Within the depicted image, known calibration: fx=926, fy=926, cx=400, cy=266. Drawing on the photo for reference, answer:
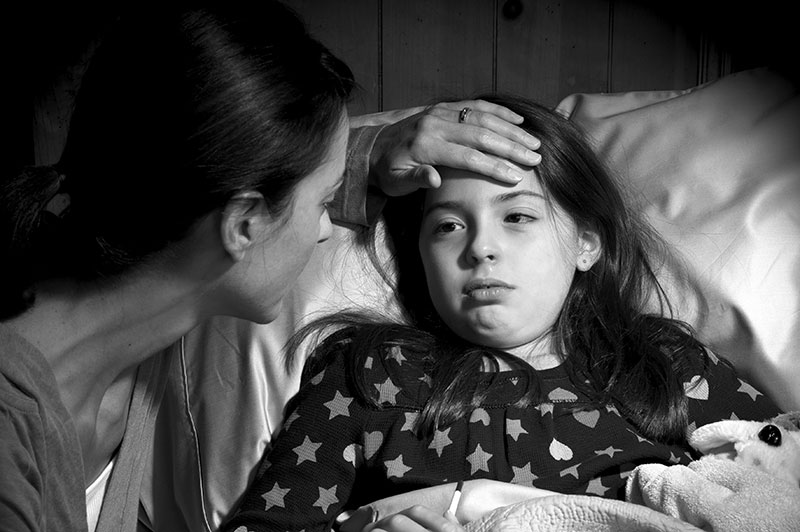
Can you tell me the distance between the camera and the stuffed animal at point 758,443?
1058 millimetres

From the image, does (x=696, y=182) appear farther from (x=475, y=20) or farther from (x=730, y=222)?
(x=475, y=20)

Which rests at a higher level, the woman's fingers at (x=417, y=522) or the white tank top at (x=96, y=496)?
the woman's fingers at (x=417, y=522)

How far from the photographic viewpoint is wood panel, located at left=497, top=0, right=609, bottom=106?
1928 mm

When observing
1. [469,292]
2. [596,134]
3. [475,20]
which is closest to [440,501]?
[469,292]

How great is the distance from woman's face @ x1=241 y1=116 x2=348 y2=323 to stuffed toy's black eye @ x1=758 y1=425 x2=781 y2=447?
1.86 ft

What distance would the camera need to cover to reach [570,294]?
4.43 ft

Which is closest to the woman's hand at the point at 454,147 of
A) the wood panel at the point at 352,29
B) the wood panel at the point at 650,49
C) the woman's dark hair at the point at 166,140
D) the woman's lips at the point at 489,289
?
the woman's lips at the point at 489,289

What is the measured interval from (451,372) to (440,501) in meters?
0.20

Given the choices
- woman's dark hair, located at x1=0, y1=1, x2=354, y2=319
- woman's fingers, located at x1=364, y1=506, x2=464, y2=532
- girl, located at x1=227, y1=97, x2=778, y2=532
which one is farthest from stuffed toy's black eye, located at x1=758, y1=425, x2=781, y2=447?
woman's dark hair, located at x1=0, y1=1, x2=354, y2=319

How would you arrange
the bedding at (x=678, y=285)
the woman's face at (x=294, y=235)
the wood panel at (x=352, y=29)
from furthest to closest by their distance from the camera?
1. the wood panel at (x=352, y=29)
2. the bedding at (x=678, y=285)
3. the woman's face at (x=294, y=235)

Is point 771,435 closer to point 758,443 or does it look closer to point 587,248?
point 758,443

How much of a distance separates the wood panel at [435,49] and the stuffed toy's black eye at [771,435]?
1052 millimetres

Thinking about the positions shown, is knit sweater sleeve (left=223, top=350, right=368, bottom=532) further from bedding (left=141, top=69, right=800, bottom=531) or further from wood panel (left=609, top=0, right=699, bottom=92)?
wood panel (left=609, top=0, right=699, bottom=92)

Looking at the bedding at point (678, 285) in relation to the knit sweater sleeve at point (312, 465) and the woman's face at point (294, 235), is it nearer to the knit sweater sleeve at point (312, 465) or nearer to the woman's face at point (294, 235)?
the knit sweater sleeve at point (312, 465)
